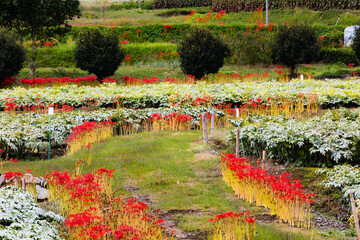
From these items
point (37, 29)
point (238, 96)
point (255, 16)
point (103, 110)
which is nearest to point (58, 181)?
point (103, 110)

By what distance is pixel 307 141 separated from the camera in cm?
1005

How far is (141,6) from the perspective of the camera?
64.2 meters

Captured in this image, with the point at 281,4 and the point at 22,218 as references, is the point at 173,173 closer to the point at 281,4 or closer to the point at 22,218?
the point at 22,218

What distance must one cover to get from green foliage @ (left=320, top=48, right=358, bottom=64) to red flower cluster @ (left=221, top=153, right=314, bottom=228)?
27688mm

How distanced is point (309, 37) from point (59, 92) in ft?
52.5

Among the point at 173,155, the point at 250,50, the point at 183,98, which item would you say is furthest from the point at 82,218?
the point at 250,50

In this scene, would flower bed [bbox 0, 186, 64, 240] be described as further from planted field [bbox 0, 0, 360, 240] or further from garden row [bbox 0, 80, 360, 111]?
garden row [bbox 0, 80, 360, 111]

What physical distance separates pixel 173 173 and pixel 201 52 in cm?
1613

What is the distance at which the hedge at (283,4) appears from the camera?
46.5 meters

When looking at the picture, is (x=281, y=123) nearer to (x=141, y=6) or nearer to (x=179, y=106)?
(x=179, y=106)

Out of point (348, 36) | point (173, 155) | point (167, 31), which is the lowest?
point (173, 155)

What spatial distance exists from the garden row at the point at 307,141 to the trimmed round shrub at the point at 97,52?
1540 centimetres

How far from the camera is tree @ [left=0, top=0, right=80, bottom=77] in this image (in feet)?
85.2

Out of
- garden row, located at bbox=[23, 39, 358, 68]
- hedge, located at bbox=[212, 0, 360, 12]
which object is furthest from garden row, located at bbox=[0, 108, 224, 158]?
hedge, located at bbox=[212, 0, 360, 12]
